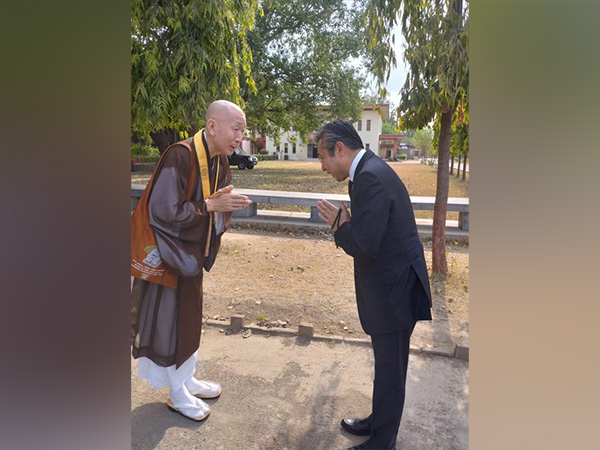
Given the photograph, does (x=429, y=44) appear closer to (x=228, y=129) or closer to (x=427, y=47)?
(x=427, y=47)

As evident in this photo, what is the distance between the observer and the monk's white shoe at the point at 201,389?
290 cm

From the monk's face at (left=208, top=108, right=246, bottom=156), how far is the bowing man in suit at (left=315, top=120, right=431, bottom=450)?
0.46 meters

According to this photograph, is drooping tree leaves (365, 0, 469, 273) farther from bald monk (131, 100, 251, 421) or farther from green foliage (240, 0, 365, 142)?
green foliage (240, 0, 365, 142)

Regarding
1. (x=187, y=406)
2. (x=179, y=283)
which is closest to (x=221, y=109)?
(x=179, y=283)

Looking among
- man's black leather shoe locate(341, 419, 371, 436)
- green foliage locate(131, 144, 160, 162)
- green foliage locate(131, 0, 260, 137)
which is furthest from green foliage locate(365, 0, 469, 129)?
green foliage locate(131, 144, 160, 162)

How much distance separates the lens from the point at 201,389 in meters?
2.91

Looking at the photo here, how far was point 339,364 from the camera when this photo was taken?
137 inches

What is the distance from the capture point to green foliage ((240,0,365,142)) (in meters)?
14.3
